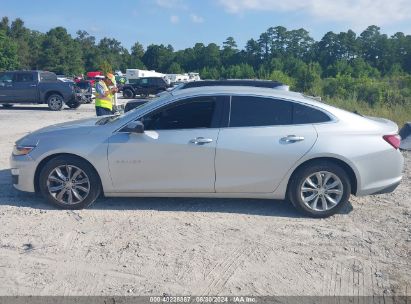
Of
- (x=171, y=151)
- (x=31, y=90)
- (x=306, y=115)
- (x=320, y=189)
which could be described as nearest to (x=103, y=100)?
(x=171, y=151)

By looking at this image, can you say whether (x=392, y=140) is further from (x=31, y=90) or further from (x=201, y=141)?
(x=31, y=90)

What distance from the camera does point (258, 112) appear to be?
5.37 meters

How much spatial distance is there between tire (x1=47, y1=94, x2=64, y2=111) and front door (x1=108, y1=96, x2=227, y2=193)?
52.3 feet

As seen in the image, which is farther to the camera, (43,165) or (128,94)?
(128,94)

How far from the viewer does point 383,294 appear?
3621 mm

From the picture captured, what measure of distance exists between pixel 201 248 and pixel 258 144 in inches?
58.9

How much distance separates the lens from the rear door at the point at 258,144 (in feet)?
17.1

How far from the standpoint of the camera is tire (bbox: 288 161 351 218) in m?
5.23

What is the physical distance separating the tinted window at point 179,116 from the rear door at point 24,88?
1654 cm

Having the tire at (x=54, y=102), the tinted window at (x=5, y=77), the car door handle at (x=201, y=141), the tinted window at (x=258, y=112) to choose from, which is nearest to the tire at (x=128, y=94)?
the tire at (x=54, y=102)

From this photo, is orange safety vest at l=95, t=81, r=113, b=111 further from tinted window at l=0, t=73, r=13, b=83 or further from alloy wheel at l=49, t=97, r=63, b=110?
tinted window at l=0, t=73, r=13, b=83

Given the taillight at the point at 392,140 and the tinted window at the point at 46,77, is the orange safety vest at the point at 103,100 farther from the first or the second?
the tinted window at the point at 46,77

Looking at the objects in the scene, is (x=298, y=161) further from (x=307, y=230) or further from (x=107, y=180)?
(x=107, y=180)

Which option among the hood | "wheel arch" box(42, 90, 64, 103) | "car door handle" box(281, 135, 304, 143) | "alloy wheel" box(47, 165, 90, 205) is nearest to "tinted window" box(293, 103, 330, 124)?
"car door handle" box(281, 135, 304, 143)
